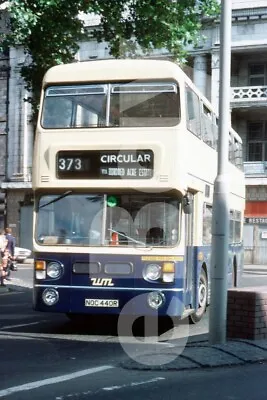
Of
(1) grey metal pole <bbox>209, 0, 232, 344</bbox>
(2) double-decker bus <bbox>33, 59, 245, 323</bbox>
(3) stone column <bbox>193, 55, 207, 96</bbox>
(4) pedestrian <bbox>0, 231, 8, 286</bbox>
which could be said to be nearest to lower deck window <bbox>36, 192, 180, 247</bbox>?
(2) double-decker bus <bbox>33, 59, 245, 323</bbox>

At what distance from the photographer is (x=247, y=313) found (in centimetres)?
955

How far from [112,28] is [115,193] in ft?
29.2

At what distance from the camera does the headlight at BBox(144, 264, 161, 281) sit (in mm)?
10664

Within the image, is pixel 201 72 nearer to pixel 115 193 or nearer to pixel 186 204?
pixel 186 204

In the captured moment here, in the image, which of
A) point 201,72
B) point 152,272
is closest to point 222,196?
point 152,272

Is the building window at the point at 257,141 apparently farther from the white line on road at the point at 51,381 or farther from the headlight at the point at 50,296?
the white line on road at the point at 51,381

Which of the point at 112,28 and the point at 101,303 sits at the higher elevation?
the point at 112,28

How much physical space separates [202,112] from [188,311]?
3843mm

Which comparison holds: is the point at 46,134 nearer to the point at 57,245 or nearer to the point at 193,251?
the point at 57,245

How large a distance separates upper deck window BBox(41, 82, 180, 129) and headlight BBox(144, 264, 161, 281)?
2.16 m

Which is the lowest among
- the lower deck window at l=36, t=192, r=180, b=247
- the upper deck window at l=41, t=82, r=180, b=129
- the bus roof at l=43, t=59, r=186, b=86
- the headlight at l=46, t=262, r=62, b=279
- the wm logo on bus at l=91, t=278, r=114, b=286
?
the wm logo on bus at l=91, t=278, r=114, b=286

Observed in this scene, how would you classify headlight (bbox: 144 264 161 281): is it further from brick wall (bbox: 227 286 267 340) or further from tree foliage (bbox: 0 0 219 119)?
tree foliage (bbox: 0 0 219 119)

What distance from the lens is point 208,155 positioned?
43.2 ft

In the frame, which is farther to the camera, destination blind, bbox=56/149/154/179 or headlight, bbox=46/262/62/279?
headlight, bbox=46/262/62/279
